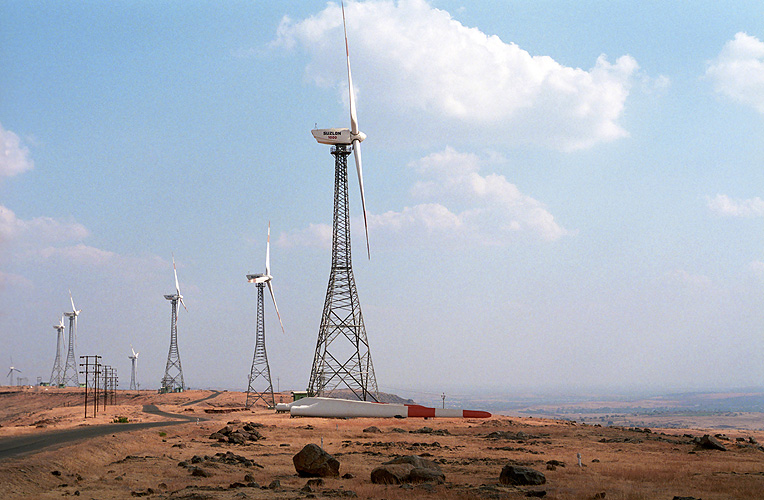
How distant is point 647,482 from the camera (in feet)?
119

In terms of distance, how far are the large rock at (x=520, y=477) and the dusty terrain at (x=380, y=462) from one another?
996mm

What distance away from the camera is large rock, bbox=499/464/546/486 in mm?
34125

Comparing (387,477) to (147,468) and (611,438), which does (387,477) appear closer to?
(147,468)

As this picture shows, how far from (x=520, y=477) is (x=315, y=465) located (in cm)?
1139

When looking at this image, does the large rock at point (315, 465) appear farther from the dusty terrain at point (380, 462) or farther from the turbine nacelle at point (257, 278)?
the turbine nacelle at point (257, 278)

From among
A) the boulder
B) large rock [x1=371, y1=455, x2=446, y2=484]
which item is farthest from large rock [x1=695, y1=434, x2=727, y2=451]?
→ the boulder

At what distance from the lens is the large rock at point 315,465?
37531 millimetres

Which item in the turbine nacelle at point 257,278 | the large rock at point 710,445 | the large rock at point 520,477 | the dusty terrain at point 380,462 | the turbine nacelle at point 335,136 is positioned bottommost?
the large rock at point 710,445

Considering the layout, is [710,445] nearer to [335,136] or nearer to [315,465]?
[315,465]

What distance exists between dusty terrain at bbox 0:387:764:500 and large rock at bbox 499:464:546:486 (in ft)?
3.27

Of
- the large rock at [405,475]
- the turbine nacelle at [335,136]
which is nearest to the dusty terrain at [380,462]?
the large rock at [405,475]

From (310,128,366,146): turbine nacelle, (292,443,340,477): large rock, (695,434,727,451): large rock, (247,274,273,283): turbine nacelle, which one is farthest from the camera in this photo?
(247,274,273,283): turbine nacelle

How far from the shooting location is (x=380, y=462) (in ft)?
150

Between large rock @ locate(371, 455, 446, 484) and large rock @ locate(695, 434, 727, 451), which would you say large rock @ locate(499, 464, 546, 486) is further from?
large rock @ locate(695, 434, 727, 451)
